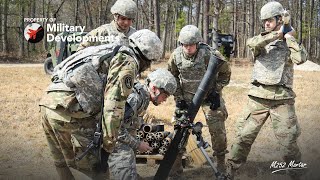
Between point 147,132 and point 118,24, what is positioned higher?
point 118,24

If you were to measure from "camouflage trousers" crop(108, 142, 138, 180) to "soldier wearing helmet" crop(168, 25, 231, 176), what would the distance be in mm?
1800

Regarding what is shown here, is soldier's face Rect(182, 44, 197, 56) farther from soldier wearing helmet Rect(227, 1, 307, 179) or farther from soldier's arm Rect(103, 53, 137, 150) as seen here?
soldier's arm Rect(103, 53, 137, 150)

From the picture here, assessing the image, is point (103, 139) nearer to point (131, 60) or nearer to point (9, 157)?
point (131, 60)

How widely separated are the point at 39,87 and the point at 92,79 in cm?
849

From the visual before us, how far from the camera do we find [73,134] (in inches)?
131

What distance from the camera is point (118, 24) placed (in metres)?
5.27

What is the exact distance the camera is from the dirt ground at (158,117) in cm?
520

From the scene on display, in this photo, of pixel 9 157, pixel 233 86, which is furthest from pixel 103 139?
pixel 233 86

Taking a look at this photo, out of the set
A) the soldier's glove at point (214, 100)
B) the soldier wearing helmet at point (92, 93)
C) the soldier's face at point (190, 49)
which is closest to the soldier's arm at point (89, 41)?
the soldier's face at point (190, 49)

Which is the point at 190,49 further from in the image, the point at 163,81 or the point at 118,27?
the point at 163,81

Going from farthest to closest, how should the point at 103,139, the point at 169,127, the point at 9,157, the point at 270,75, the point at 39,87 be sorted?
1. the point at 39,87
2. the point at 169,127
3. the point at 9,157
4. the point at 270,75
5. the point at 103,139

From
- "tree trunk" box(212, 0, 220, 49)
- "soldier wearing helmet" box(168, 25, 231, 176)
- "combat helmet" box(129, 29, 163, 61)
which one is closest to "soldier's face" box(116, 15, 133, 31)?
"soldier wearing helmet" box(168, 25, 231, 176)

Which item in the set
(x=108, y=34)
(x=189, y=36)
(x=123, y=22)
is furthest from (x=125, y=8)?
(x=189, y=36)

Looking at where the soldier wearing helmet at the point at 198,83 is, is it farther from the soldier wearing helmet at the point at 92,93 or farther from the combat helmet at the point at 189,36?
the soldier wearing helmet at the point at 92,93
